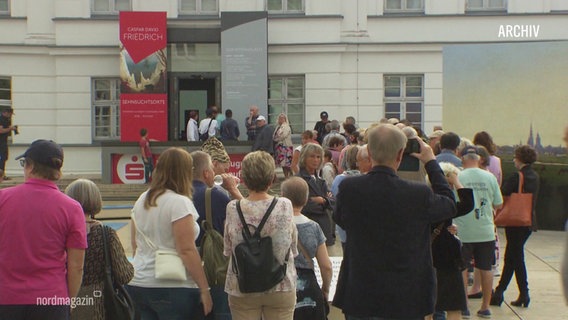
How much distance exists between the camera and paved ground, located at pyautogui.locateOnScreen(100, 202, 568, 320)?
8562 millimetres

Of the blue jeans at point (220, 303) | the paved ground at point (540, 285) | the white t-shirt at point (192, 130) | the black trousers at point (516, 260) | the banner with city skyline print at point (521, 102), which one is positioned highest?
the banner with city skyline print at point (521, 102)

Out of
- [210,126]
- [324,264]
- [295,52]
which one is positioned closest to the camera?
[324,264]

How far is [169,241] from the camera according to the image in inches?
208

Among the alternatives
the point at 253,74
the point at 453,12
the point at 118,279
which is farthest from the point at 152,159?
the point at 118,279

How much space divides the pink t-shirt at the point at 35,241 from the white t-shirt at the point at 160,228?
1.96 feet

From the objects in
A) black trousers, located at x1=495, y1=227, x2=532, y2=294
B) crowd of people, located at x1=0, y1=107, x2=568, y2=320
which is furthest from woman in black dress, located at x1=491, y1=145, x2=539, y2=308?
crowd of people, located at x1=0, y1=107, x2=568, y2=320

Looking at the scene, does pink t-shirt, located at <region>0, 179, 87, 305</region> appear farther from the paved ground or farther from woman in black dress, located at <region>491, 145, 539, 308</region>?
woman in black dress, located at <region>491, 145, 539, 308</region>

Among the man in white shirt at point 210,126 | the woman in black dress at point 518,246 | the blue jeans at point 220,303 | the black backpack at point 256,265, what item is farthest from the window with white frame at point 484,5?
the black backpack at point 256,265

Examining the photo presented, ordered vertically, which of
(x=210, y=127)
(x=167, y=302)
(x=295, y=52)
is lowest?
(x=167, y=302)

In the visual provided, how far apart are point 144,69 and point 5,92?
468 cm

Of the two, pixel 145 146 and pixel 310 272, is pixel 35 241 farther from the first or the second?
pixel 145 146

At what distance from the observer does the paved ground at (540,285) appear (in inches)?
337

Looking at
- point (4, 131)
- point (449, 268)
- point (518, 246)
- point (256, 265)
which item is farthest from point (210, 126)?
point (256, 265)

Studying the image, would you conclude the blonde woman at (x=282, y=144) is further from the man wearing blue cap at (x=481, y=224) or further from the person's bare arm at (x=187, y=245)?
the person's bare arm at (x=187, y=245)
